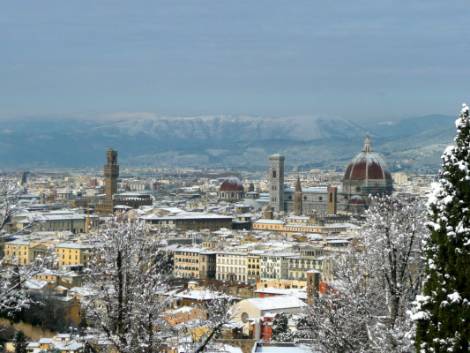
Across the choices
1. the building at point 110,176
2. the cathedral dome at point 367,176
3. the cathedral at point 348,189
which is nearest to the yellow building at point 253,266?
the building at point 110,176

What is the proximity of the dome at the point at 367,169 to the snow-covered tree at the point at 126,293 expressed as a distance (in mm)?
110631

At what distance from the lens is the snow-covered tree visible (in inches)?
569

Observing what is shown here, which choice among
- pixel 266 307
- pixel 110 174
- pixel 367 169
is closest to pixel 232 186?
pixel 367 169

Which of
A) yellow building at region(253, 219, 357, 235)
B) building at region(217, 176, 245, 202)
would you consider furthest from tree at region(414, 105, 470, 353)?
building at region(217, 176, 245, 202)

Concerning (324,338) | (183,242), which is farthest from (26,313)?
(183,242)

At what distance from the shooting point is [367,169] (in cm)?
12512

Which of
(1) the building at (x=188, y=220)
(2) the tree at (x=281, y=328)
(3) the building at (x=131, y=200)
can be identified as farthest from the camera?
(3) the building at (x=131, y=200)

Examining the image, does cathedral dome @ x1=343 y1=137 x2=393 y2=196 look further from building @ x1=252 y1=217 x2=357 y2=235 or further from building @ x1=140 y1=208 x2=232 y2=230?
building @ x1=140 y1=208 x2=232 y2=230

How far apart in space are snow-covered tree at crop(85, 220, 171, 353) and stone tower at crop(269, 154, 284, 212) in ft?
379

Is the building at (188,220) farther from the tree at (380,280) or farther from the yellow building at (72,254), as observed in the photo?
the tree at (380,280)

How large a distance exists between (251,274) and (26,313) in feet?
106

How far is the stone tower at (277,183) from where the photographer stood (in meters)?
132

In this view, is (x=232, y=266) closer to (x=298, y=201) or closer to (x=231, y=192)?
(x=298, y=201)

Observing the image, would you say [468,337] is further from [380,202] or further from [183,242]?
[183,242]
